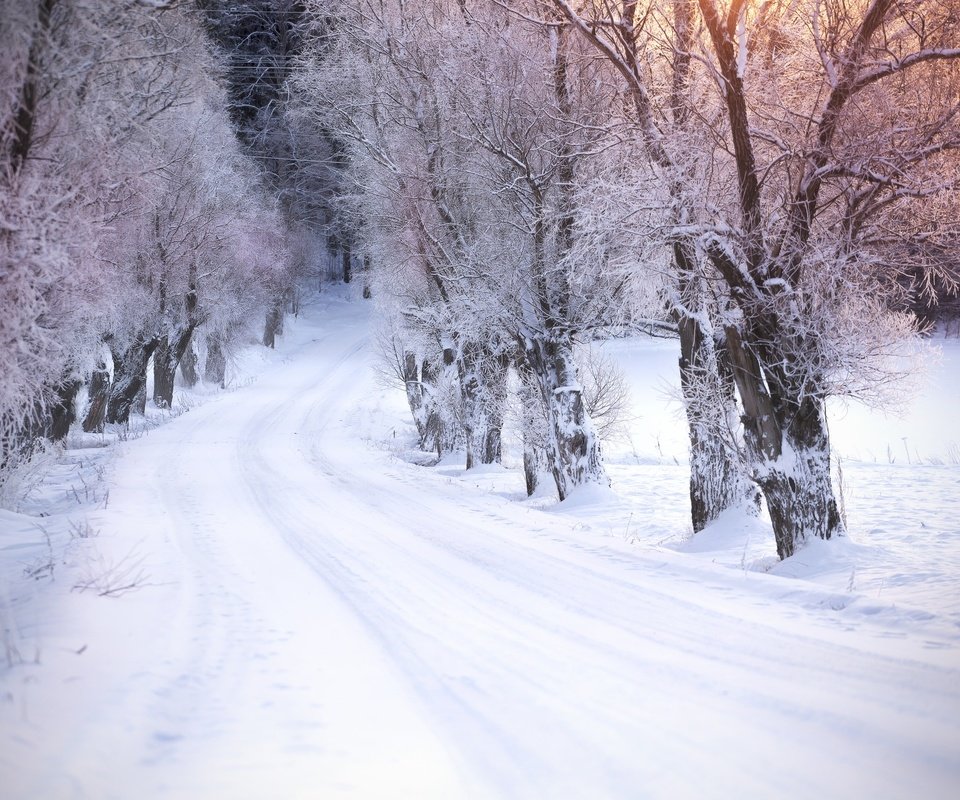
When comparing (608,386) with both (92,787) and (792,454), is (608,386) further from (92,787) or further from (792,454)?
(92,787)

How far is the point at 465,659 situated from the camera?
15.2ft

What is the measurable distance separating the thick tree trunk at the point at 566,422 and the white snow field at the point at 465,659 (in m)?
2.19

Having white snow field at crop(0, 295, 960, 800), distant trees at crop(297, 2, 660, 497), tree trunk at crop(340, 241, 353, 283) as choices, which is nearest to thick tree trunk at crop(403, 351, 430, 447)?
distant trees at crop(297, 2, 660, 497)

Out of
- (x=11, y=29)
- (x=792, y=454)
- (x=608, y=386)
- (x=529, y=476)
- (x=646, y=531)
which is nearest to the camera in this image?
(x=11, y=29)

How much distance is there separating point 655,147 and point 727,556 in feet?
16.6

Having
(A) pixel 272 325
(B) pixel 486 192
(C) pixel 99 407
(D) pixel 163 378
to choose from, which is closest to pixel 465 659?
(B) pixel 486 192

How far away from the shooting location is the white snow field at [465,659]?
3.28 meters

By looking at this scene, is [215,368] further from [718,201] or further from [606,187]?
[718,201]

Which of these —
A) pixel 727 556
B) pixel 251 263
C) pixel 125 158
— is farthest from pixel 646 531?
pixel 251 263

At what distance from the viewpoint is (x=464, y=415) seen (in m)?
18.0

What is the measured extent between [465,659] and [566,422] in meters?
8.11

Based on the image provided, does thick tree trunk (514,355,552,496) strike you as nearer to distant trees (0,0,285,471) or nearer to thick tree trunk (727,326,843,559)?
thick tree trunk (727,326,843,559)

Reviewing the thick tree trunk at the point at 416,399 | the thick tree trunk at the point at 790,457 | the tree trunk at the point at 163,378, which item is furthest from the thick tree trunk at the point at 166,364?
the thick tree trunk at the point at 790,457

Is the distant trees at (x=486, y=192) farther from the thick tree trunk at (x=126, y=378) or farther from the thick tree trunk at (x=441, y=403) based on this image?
the thick tree trunk at (x=126, y=378)
